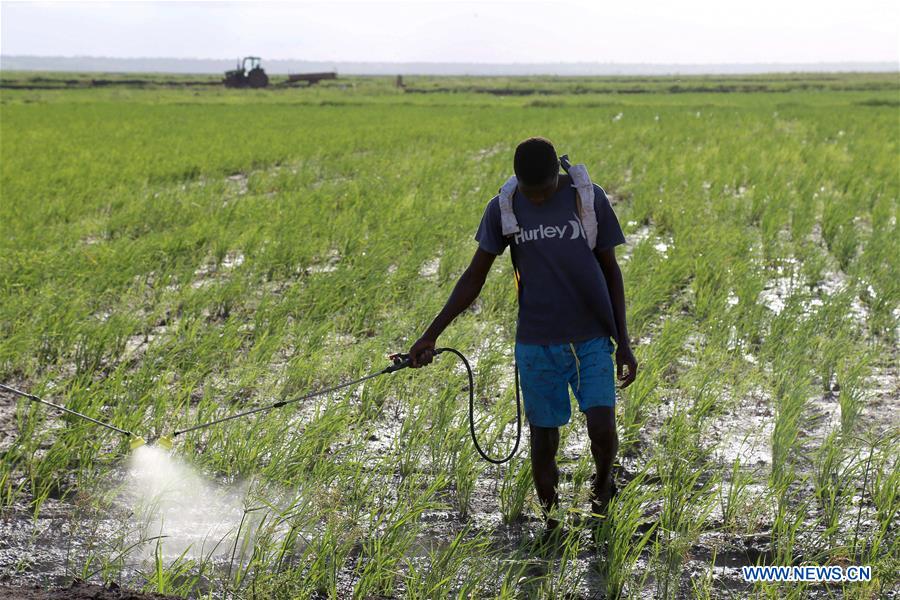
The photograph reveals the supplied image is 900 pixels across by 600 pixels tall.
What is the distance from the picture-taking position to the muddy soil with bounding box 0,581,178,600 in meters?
2.21

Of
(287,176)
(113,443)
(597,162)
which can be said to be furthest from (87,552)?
(597,162)

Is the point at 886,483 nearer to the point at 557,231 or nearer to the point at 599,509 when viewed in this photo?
the point at 599,509

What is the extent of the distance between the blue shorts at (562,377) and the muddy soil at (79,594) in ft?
3.95

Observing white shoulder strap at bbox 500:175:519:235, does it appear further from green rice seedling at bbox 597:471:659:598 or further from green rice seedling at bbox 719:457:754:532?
green rice seedling at bbox 719:457:754:532

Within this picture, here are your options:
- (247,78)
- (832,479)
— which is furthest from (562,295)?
(247,78)

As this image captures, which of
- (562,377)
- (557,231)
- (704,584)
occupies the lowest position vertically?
(704,584)

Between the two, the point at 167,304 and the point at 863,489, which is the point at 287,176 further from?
the point at 863,489

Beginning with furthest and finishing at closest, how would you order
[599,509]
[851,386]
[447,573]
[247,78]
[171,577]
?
1. [247,78]
2. [851,386]
3. [599,509]
4. [447,573]
5. [171,577]

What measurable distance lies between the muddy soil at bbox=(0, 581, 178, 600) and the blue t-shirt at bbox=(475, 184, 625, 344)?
132 centimetres

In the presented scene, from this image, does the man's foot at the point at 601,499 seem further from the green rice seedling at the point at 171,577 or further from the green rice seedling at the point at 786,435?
the green rice seedling at the point at 171,577

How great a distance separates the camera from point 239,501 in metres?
3.00

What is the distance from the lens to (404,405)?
→ 389cm

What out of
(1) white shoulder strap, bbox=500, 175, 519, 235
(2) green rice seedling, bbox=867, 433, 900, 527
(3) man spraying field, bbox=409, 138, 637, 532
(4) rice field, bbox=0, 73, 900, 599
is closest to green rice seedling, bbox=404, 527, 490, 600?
(4) rice field, bbox=0, 73, 900, 599

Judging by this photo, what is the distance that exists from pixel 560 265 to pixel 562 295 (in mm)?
93
